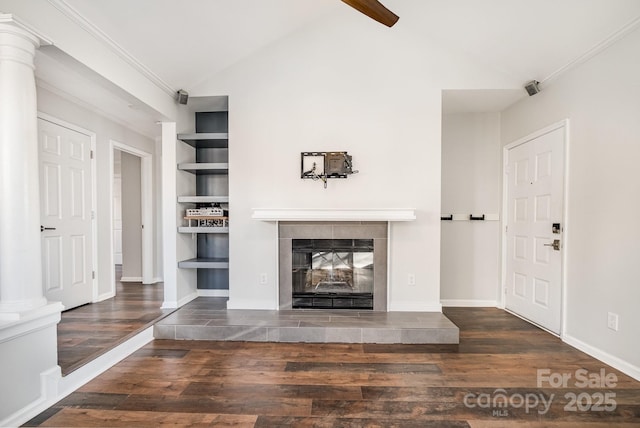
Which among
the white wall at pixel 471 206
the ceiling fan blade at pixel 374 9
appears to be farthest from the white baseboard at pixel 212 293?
the ceiling fan blade at pixel 374 9

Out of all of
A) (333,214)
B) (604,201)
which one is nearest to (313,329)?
(333,214)

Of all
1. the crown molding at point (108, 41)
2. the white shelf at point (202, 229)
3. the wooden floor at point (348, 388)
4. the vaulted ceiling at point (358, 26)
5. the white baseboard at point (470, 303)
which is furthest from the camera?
the white baseboard at point (470, 303)

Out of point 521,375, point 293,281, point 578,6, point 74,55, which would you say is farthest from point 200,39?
point 521,375

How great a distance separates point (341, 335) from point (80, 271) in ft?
10.4

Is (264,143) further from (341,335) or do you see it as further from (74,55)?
(341,335)

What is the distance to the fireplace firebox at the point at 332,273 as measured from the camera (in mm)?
3277

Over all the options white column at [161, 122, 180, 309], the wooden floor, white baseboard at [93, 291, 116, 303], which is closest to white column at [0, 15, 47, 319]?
the wooden floor

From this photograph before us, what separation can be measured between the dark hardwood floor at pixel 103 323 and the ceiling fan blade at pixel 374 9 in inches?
116

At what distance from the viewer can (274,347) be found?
105 inches

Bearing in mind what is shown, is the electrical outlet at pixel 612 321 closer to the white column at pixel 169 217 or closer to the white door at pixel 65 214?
the white column at pixel 169 217

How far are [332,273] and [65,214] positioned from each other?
3105mm

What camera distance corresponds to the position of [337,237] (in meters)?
3.25

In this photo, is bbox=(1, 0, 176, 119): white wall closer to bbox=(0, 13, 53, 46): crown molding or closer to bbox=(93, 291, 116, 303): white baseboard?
bbox=(0, 13, 53, 46): crown molding

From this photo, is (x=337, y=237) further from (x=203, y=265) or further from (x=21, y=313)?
(x=21, y=313)
